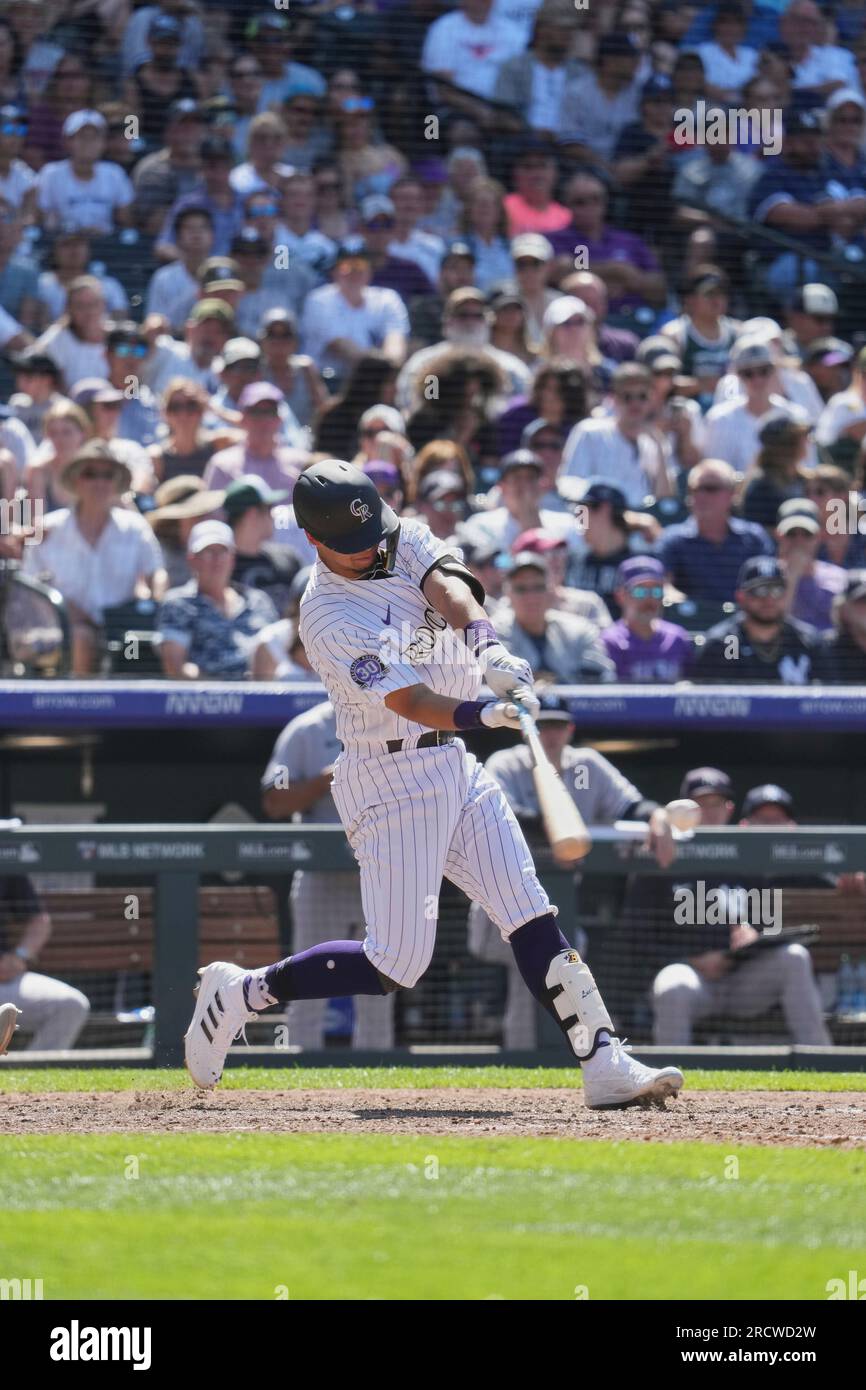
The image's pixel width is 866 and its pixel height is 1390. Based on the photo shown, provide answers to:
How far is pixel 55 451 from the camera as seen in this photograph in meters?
9.97

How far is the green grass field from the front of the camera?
3.50 meters

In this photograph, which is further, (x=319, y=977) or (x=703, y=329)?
(x=703, y=329)

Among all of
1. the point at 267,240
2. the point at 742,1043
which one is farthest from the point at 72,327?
the point at 742,1043

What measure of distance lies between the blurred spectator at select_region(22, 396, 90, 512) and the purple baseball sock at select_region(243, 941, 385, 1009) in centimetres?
476

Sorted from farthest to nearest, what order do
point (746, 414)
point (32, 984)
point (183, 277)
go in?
point (183, 277) < point (746, 414) < point (32, 984)

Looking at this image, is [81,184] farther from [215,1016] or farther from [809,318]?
[215,1016]

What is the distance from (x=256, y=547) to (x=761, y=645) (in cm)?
228

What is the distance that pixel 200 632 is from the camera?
9.12 meters

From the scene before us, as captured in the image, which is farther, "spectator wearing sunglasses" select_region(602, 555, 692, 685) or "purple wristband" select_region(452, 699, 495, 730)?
"spectator wearing sunglasses" select_region(602, 555, 692, 685)

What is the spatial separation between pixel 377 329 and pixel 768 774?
3520 mm

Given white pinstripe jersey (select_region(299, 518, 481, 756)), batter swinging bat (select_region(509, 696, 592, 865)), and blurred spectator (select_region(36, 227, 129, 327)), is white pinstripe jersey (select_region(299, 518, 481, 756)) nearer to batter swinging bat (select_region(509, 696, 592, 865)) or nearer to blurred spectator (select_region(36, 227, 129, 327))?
batter swinging bat (select_region(509, 696, 592, 865))

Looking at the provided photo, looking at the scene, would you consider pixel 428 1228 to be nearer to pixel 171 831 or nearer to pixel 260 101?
pixel 171 831

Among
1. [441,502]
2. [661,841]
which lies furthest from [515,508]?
[661,841]

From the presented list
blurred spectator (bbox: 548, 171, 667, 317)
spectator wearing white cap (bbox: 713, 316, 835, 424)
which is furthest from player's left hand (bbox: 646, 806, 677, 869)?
blurred spectator (bbox: 548, 171, 667, 317)
